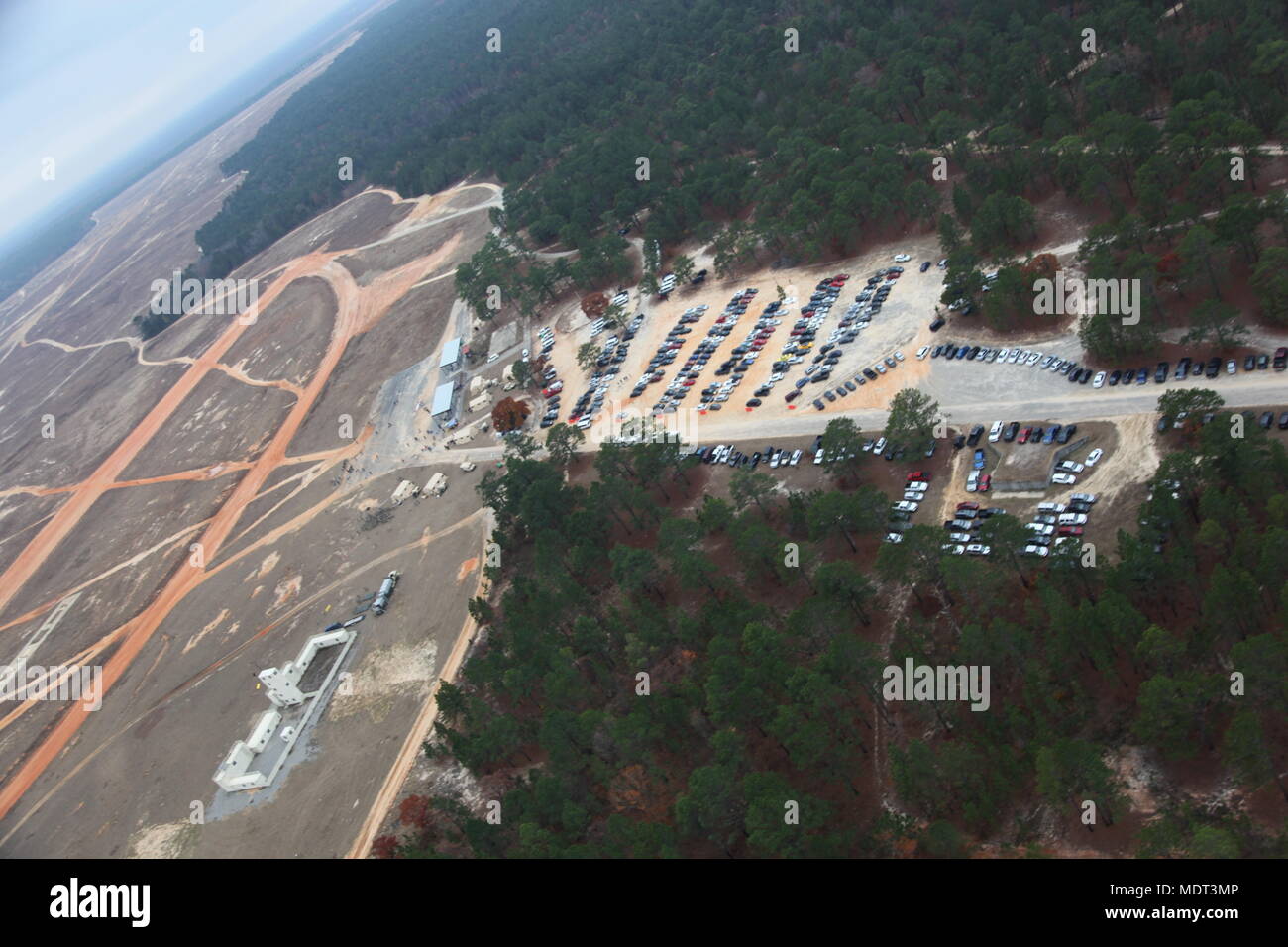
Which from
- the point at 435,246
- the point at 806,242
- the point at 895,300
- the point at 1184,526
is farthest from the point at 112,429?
the point at 1184,526

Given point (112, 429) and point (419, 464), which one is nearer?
point (419, 464)

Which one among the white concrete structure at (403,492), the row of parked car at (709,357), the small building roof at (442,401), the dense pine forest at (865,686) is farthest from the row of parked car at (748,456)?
the small building roof at (442,401)

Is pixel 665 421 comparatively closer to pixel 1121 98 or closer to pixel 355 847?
pixel 355 847

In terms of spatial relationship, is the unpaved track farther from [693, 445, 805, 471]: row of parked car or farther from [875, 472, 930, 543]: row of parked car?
[875, 472, 930, 543]: row of parked car

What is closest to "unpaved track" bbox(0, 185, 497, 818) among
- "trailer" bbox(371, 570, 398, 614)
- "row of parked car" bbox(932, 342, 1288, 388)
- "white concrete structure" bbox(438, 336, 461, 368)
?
"white concrete structure" bbox(438, 336, 461, 368)

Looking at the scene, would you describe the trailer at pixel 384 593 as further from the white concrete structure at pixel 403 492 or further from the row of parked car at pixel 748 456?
the row of parked car at pixel 748 456
